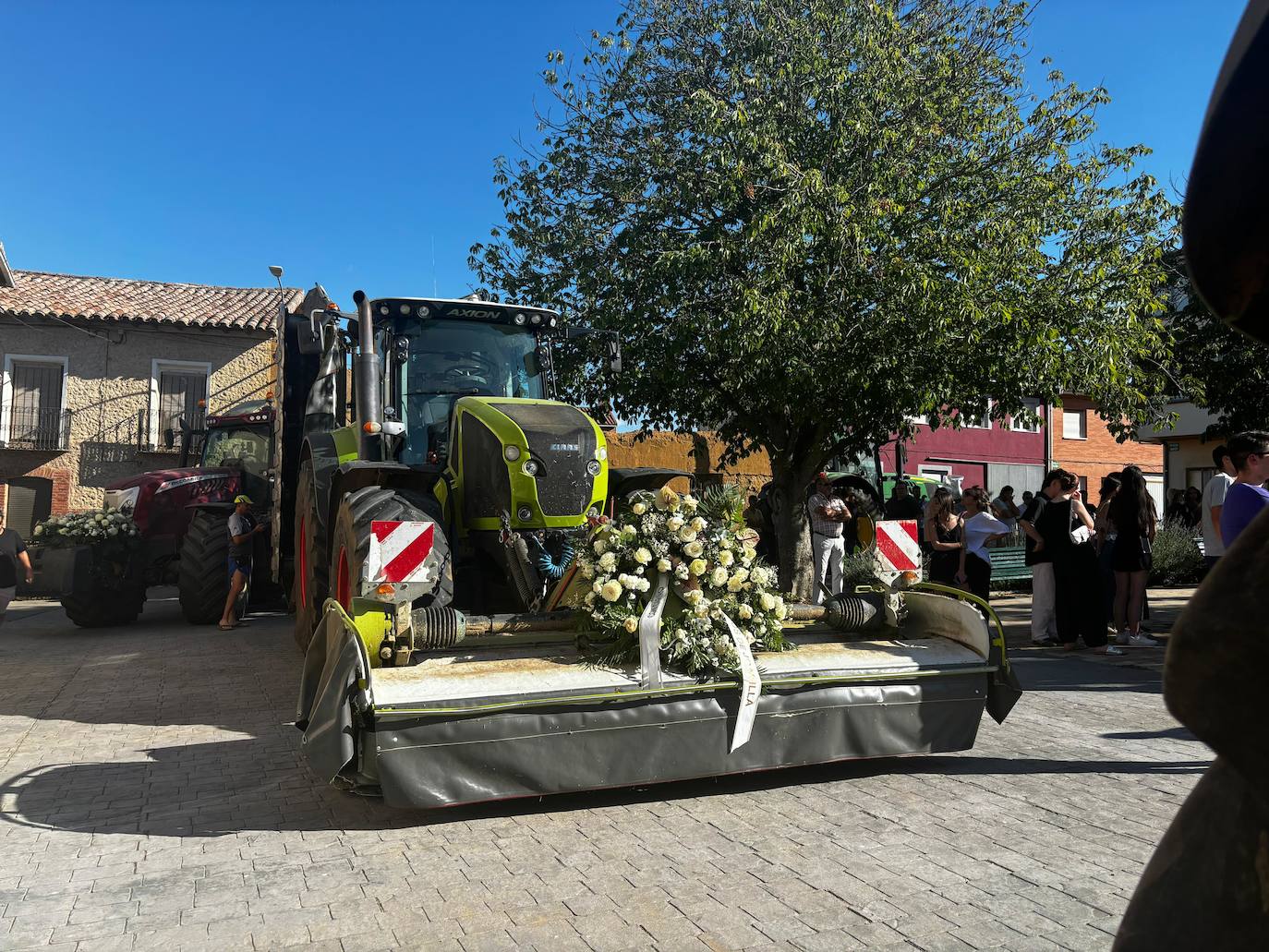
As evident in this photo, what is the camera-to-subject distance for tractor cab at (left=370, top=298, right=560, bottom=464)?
7.59 metres

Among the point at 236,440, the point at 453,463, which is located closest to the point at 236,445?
the point at 236,440

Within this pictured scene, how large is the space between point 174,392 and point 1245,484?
24.0m

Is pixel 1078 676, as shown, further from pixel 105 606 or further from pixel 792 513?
pixel 105 606

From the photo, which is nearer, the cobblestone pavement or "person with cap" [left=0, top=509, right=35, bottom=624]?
the cobblestone pavement

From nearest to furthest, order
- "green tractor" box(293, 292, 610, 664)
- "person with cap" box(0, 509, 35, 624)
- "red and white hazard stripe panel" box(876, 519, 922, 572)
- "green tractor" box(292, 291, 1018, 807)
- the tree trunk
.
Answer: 1. "green tractor" box(292, 291, 1018, 807)
2. "red and white hazard stripe panel" box(876, 519, 922, 572)
3. "green tractor" box(293, 292, 610, 664)
4. "person with cap" box(0, 509, 35, 624)
5. the tree trunk

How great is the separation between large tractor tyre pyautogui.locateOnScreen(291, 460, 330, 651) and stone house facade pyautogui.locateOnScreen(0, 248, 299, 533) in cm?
1476

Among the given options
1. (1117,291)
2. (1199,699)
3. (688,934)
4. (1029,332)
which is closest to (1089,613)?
(1029,332)

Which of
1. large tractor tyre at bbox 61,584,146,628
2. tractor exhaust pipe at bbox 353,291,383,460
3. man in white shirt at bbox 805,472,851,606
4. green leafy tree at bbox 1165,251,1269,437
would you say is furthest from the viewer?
green leafy tree at bbox 1165,251,1269,437

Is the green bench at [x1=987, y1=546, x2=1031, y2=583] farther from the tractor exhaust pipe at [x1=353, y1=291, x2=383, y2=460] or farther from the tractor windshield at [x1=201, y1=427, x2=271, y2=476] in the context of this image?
the tractor exhaust pipe at [x1=353, y1=291, x2=383, y2=460]

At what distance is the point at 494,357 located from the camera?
793 cm

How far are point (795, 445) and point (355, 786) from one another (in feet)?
36.7

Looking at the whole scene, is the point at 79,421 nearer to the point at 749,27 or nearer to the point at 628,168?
the point at 628,168

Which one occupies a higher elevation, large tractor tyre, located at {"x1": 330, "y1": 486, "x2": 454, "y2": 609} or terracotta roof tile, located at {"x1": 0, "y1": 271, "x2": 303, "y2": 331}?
terracotta roof tile, located at {"x1": 0, "y1": 271, "x2": 303, "y2": 331}

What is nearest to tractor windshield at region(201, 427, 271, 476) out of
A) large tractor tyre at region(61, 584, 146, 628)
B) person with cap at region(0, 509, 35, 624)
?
large tractor tyre at region(61, 584, 146, 628)
